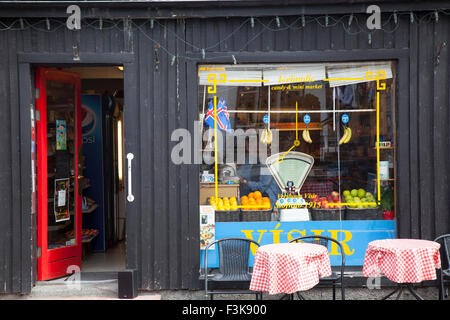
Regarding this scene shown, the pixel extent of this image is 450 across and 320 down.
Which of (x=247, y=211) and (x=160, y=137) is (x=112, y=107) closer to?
(x=160, y=137)

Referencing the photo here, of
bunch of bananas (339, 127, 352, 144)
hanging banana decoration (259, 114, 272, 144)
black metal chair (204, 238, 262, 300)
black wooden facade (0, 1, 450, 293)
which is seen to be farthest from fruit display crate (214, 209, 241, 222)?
bunch of bananas (339, 127, 352, 144)

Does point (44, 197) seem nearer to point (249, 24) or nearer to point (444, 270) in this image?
point (249, 24)

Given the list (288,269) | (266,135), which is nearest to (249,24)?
(266,135)

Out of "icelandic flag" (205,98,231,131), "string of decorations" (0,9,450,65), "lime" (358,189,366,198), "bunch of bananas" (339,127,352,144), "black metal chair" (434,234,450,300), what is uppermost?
"string of decorations" (0,9,450,65)

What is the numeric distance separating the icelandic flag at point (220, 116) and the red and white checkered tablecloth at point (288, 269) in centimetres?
214

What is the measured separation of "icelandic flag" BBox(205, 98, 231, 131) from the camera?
6.38 metres

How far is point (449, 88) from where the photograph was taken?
19.7ft

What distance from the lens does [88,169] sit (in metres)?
8.37

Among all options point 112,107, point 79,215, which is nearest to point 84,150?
point 112,107

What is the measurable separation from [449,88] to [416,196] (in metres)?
1.41

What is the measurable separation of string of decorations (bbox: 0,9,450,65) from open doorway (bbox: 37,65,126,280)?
2.00 feet

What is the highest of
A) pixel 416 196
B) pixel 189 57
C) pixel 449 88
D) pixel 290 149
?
pixel 189 57

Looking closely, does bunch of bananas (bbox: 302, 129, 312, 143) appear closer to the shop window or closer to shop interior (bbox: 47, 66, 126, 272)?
the shop window

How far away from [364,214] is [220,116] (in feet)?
7.52
